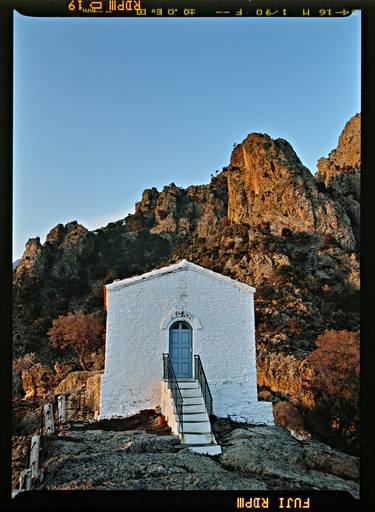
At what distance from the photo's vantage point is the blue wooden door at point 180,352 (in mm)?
7555

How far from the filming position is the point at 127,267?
20453mm

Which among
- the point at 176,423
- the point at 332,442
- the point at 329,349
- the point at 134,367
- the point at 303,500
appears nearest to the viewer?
the point at 303,500

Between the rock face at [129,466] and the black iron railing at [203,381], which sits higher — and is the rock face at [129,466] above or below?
below

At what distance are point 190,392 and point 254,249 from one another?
1317 centimetres

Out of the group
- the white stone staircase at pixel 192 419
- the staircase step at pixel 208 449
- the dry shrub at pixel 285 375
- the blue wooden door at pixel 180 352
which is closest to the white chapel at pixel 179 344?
the blue wooden door at pixel 180 352

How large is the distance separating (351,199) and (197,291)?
43.5 feet

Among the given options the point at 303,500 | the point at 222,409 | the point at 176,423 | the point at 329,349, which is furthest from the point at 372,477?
the point at 329,349

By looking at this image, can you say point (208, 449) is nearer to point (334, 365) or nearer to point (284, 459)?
point (284, 459)

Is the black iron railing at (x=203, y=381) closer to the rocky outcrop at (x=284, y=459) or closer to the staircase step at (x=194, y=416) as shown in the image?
the rocky outcrop at (x=284, y=459)

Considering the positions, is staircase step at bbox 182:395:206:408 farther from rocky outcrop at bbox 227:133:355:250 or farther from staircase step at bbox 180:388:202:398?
rocky outcrop at bbox 227:133:355:250

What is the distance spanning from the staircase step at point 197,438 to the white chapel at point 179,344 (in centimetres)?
130

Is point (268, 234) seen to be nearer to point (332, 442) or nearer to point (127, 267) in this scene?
point (127, 267)

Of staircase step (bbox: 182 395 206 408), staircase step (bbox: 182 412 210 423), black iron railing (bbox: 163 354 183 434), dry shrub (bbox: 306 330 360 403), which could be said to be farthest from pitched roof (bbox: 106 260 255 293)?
dry shrub (bbox: 306 330 360 403)

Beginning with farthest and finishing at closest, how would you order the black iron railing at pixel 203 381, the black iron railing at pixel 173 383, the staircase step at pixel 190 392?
the black iron railing at pixel 203 381 → the staircase step at pixel 190 392 → the black iron railing at pixel 173 383
